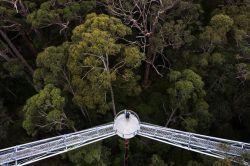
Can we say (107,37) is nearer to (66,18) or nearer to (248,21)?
(66,18)

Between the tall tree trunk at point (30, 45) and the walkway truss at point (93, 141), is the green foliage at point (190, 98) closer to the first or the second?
the walkway truss at point (93, 141)

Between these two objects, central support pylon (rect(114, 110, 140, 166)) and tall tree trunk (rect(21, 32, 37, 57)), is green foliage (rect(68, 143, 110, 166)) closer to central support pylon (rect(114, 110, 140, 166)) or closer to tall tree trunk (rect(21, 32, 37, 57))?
central support pylon (rect(114, 110, 140, 166))

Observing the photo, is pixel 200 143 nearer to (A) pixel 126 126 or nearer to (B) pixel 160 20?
(A) pixel 126 126

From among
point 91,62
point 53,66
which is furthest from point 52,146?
point 91,62

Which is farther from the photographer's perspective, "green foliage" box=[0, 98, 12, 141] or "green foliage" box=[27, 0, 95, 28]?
"green foliage" box=[0, 98, 12, 141]

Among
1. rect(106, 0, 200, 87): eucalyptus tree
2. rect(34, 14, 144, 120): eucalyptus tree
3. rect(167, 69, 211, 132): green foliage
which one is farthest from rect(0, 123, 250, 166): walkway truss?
rect(106, 0, 200, 87): eucalyptus tree

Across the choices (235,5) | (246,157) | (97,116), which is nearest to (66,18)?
(97,116)

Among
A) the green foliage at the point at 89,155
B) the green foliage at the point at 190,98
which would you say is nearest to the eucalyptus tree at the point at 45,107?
the green foliage at the point at 89,155
